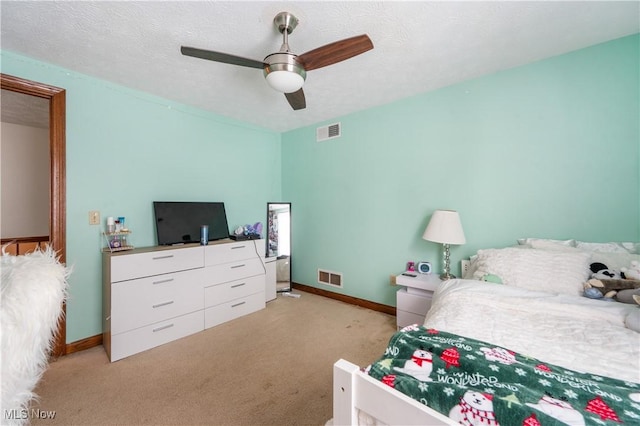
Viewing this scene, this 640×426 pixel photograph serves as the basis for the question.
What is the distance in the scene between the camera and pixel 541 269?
5.66 ft

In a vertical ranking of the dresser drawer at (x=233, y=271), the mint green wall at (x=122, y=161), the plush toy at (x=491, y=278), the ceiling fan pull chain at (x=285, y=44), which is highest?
the ceiling fan pull chain at (x=285, y=44)

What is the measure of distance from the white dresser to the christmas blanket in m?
2.08

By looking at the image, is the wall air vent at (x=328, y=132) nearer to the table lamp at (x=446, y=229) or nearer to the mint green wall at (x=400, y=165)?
the mint green wall at (x=400, y=165)

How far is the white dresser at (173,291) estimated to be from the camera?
6.71ft

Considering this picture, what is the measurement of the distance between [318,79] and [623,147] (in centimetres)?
232

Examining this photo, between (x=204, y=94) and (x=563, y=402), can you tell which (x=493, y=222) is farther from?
(x=204, y=94)

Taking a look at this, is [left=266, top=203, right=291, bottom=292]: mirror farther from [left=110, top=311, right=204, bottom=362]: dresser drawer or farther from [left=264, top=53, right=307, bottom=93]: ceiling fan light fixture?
[left=264, top=53, right=307, bottom=93]: ceiling fan light fixture

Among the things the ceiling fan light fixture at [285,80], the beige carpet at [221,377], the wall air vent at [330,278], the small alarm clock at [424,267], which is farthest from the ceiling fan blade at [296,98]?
the wall air vent at [330,278]

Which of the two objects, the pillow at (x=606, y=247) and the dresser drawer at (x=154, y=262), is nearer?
the pillow at (x=606, y=247)

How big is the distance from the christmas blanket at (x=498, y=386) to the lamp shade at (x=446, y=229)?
1.29m

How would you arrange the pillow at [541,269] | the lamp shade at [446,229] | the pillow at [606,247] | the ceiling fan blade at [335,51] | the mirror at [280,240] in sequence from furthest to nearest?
the mirror at [280,240] → the lamp shade at [446,229] → the pillow at [606,247] → the pillow at [541,269] → the ceiling fan blade at [335,51]

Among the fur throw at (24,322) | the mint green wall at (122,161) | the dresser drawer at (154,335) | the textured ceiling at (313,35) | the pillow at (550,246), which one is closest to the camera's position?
the fur throw at (24,322)

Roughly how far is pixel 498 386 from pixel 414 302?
1.67 m

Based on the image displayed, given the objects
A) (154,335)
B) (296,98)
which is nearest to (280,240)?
(154,335)
